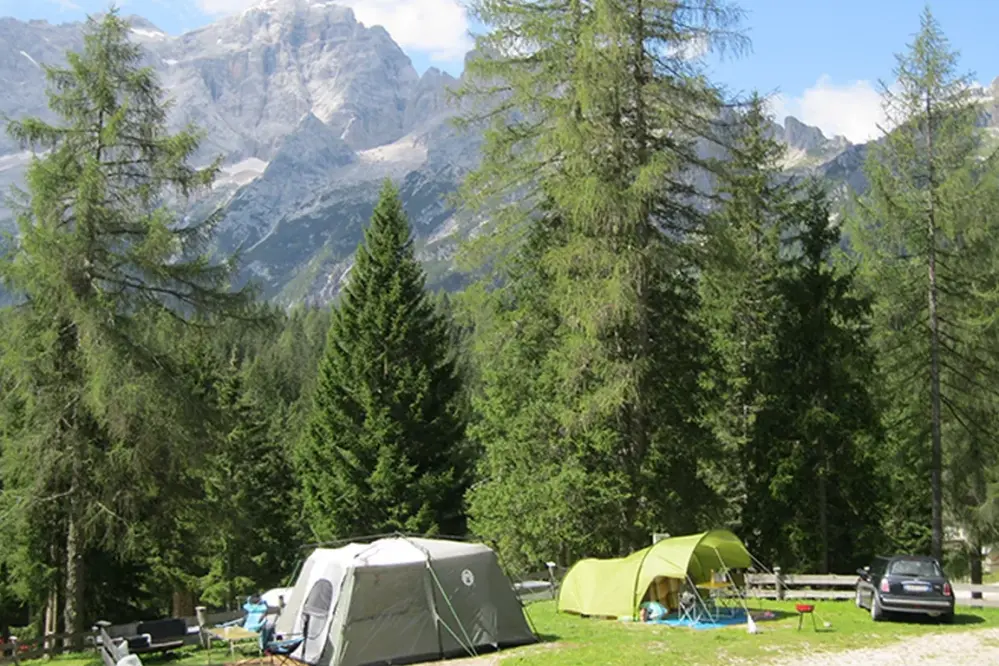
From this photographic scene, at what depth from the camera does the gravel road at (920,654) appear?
1330 cm

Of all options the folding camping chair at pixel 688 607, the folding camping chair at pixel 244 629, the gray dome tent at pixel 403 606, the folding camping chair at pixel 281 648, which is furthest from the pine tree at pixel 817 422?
the folding camping chair at pixel 281 648

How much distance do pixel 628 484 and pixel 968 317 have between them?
42.1 ft

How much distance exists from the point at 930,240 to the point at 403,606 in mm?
16606

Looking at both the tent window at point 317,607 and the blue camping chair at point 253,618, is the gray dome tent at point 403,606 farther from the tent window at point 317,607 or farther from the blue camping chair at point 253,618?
the blue camping chair at point 253,618

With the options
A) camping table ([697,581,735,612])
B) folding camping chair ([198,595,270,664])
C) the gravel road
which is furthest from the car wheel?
folding camping chair ([198,595,270,664])

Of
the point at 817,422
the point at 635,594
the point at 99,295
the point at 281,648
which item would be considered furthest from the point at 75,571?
the point at 817,422

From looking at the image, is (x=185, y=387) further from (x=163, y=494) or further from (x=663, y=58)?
(x=663, y=58)

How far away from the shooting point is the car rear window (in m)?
18.0

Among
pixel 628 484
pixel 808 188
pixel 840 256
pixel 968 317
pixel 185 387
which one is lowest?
pixel 628 484

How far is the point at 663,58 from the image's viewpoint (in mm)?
20500

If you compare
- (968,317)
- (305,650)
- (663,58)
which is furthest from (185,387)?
(968,317)

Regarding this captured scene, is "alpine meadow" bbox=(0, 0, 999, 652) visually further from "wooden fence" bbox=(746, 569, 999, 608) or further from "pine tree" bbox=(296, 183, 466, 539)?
"wooden fence" bbox=(746, 569, 999, 608)

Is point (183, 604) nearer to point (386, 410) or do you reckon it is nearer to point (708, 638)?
point (386, 410)

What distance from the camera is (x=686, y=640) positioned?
49.7 feet
